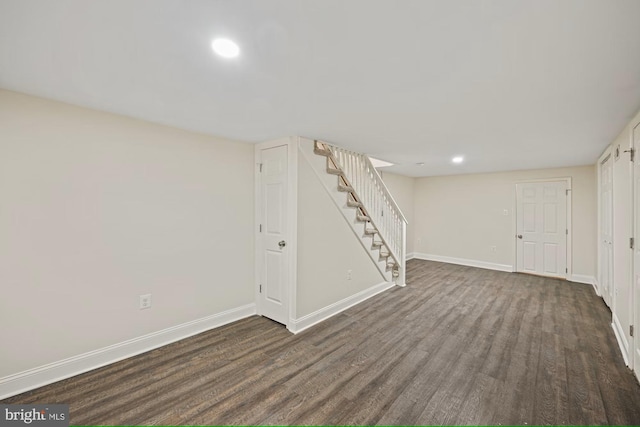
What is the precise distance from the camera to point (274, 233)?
3.24m

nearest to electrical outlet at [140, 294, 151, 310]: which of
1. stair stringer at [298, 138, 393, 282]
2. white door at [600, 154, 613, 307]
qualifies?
stair stringer at [298, 138, 393, 282]

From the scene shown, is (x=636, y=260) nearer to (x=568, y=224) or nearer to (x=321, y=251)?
(x=321, y=251)

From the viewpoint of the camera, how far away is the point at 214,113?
231 centimetres

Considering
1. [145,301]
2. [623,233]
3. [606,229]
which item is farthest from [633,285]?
[145,301]

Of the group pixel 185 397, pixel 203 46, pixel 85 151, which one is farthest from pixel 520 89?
pixel 85 151

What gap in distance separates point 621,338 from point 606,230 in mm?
1676

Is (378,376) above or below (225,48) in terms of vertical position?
below

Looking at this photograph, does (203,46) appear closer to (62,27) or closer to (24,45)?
(62,27)

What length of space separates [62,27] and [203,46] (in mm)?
620

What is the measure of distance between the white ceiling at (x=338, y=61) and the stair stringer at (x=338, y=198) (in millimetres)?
520

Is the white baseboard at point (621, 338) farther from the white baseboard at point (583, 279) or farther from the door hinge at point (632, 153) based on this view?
the white baseboard at point (583, 279)

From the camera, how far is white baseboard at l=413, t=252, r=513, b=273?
5.85 metres

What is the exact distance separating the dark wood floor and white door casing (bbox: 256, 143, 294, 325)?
0.94 ft

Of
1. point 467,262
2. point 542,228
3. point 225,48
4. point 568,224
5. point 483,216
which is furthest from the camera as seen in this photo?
point 467,262
